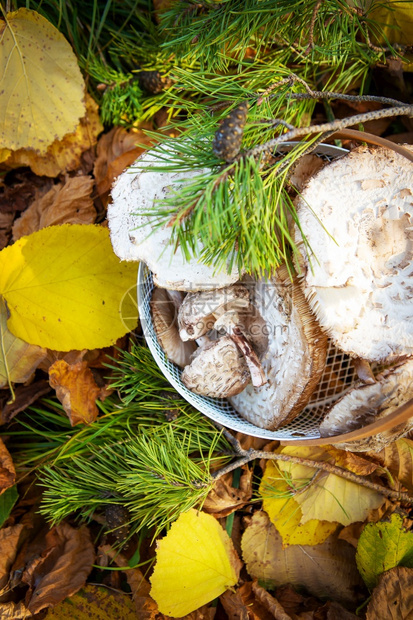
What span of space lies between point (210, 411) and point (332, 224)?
19.2 inches

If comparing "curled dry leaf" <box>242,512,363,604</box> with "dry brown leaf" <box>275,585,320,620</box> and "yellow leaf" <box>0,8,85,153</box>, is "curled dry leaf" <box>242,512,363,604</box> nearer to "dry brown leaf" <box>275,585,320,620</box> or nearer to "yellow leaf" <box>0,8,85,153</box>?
"dry brown leaf" <box>275,585,320,620</box>

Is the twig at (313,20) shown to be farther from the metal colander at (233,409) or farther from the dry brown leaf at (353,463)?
the dry brown leaf at (353,463)

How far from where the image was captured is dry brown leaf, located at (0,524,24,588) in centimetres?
120

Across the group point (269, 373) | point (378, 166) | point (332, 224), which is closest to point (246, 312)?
point (269, 373)

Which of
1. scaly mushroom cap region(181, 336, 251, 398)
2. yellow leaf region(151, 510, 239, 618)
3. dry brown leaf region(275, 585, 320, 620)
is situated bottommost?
dry brown leaf region(275, 585, 320, 620)

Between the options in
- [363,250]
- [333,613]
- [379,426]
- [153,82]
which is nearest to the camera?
[379,426]

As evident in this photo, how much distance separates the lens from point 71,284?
3.81 ft

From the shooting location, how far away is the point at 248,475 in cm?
124

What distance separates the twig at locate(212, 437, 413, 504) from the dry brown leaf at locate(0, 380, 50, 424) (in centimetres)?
51

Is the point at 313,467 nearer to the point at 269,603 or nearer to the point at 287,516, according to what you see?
the point at 287,516

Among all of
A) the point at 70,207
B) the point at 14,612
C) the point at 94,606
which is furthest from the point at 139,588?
the point at 70,207

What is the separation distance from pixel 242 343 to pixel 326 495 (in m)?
0.46

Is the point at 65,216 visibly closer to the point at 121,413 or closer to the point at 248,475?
the point at 121,413

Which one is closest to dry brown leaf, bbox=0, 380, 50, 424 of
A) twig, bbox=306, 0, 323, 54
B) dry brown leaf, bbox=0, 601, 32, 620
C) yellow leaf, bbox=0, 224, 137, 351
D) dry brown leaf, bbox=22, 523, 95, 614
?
yellow leaf, bbox=0, 224, 137, 351
